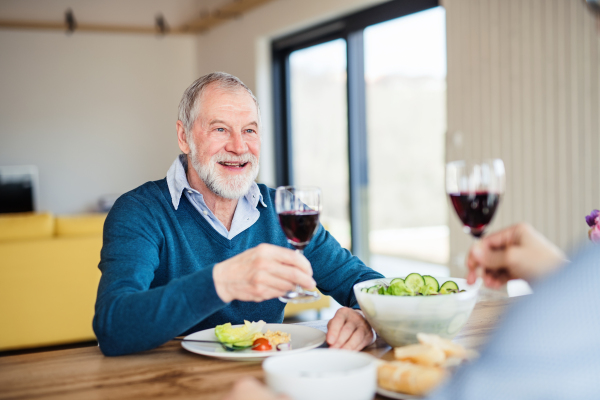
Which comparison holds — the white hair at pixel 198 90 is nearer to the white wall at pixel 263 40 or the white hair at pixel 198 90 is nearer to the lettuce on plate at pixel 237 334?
the lettuce on plate at pixel 237 334

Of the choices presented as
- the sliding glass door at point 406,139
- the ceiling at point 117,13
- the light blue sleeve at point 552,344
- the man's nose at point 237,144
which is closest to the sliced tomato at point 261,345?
the light blue sleeve at point 552,344

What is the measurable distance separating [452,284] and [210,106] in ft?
3.00

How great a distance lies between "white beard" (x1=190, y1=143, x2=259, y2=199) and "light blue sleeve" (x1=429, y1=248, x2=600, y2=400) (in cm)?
116

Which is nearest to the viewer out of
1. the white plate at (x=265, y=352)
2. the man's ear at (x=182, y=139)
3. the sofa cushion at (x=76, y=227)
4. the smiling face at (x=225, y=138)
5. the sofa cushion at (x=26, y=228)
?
the white plate at (x=265, y=352)

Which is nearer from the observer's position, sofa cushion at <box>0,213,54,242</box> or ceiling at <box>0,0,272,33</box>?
sofa cushion at <box>0,213,54,242</box>

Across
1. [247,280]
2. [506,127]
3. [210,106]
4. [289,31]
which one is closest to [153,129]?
[289,31]

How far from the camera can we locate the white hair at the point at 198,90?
1.71 m

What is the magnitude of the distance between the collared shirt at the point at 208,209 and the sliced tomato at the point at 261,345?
546 mm

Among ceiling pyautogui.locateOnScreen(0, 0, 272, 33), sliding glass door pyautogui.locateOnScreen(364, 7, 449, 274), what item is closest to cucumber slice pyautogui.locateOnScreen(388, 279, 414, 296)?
sliding glass door pyautogui.locateOnScreen(364, 7, 449, 274)

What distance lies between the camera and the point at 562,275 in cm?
57

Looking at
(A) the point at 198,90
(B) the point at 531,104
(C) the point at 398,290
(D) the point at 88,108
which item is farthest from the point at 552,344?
(D) the point at 88,108

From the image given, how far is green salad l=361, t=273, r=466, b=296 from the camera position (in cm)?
104

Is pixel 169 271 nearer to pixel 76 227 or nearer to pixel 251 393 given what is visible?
pixel 251 393

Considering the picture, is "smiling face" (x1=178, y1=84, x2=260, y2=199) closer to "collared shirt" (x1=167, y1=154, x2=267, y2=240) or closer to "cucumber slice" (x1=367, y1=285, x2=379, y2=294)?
"collared shirt" (x1=167, y1=154, x2=267, y2=240)
